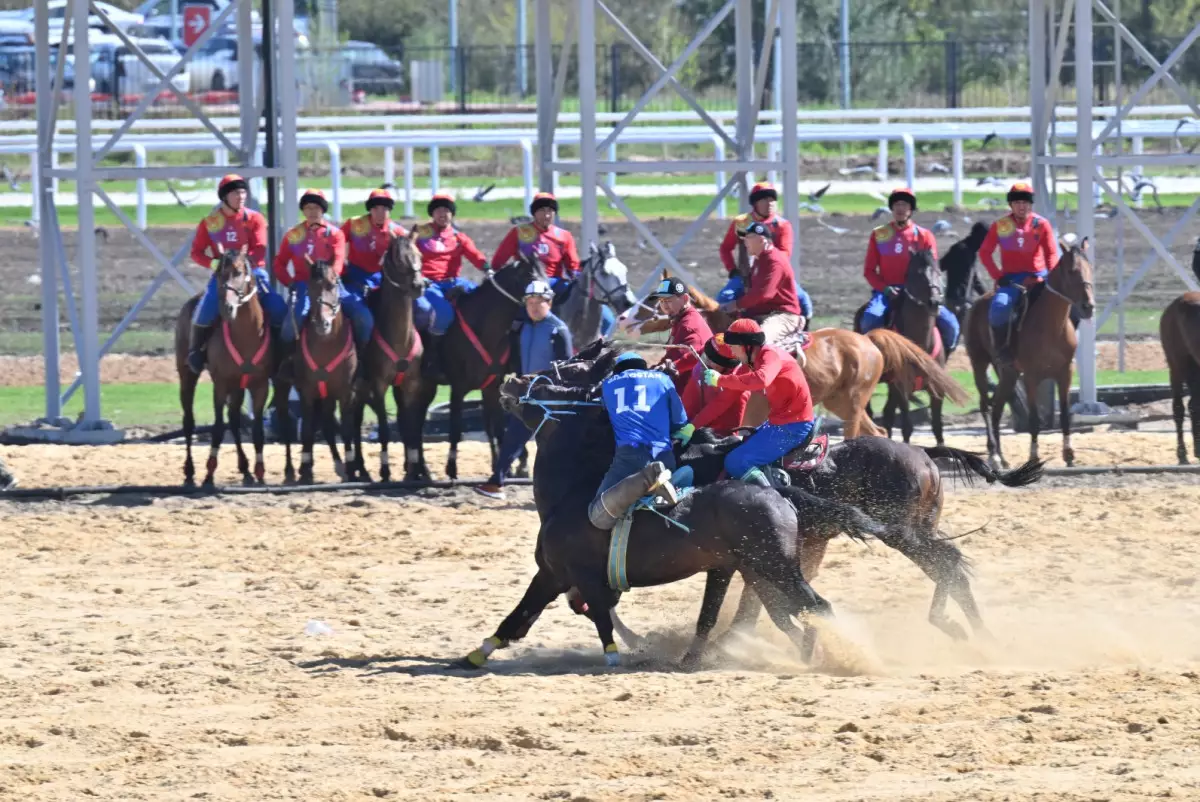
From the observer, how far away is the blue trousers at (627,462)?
362 inches

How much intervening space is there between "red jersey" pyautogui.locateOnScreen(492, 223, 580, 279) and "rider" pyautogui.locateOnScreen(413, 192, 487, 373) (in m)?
0.29

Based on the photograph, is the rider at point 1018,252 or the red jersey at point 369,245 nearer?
the red jersey at point 369,245

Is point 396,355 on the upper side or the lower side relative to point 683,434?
lower

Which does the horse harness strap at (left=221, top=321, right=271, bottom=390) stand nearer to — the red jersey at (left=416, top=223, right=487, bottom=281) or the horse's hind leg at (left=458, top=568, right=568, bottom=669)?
the red jersey at (left=416, top=223, right=487, bottom=281)

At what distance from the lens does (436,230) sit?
53.0ft

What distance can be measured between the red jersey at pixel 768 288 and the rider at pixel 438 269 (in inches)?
Answer: 94.2

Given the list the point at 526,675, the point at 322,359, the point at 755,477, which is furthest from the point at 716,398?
the point at 322,359

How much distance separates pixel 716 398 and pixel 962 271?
816 centimetres

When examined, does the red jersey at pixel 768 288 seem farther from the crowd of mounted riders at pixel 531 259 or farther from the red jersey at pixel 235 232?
the red jersey at pixel 235 232

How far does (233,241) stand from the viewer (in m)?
15.7

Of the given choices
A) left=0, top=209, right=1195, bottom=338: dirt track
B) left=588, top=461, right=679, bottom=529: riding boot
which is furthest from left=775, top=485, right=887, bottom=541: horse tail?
left=0, top=209, right=1195, bottom=338: dirt track

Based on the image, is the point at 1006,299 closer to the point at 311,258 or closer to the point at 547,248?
the point at 547,248

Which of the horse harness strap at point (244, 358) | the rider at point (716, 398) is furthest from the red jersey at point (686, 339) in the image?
the horse harness strap at point (244, 358)

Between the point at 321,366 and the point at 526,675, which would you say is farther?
the point at 321,366
